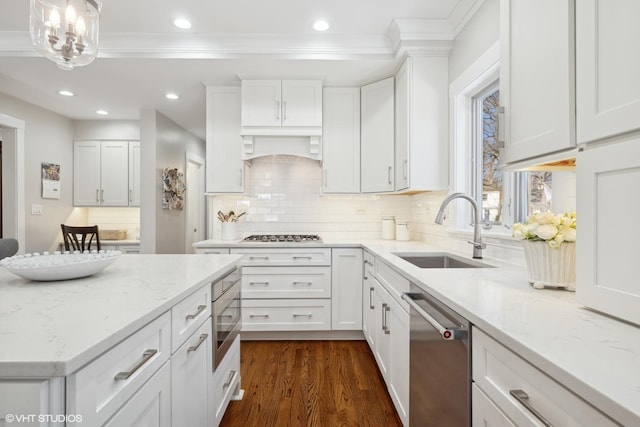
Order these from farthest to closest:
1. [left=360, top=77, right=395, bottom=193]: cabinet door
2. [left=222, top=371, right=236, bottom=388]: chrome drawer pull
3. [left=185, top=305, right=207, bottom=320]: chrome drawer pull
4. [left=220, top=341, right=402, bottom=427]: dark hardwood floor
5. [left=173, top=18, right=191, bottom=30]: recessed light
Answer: [left=360, top=77, right=395, bottom=193]: cabinet door → [left=173, top=18, right=191, bottom=30]: recessed light → [left=220, top=341, right=402, bottom=427]: dark hardwood floor → [left=222, top=371, right=236, bottom=388]: chrome drawer pull → [left=185, top=305, right=207, bottom=320]: chrome drawer pull

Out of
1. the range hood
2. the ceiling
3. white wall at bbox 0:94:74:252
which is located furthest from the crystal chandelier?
white wall at bbox 0:94:74:252

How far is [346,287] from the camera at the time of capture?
123 inches

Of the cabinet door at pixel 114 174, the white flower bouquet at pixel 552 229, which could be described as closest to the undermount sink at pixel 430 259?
the white flower bouquet at pixel 552 229

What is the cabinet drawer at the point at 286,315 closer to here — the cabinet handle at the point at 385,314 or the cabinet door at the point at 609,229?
the cabinet handle at the point at 385,314

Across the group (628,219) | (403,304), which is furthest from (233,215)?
(628,219)

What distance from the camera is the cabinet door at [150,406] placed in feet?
2.65

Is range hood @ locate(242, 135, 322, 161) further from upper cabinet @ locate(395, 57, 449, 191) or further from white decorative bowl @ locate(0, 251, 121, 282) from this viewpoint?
white decorative bowl @ locate(0, 251, 121, 282)

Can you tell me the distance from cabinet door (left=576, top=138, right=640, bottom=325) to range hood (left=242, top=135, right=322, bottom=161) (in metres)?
2.58

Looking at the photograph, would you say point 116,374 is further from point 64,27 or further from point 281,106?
point 281,106

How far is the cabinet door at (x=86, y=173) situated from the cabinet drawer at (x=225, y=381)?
14.0ft

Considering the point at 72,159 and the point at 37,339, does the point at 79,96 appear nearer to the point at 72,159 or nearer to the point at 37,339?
the point at 72,159

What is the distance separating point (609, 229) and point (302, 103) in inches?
112

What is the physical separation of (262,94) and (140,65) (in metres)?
1.11

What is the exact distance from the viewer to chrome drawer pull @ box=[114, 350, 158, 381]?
0.78m
